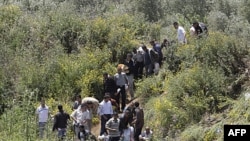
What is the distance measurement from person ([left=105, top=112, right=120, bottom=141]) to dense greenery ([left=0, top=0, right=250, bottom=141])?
1.56 metres

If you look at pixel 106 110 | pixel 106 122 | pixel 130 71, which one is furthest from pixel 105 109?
pixel 130 71

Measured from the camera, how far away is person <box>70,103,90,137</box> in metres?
14.9

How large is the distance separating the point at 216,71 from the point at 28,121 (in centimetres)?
573

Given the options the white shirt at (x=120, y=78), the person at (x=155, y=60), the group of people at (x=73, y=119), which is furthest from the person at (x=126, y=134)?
the person at (x=155, y=60)

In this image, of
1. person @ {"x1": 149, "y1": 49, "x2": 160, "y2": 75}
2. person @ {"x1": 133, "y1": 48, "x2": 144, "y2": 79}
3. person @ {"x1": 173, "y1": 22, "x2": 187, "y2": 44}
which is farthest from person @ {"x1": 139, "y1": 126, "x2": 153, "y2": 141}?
person @ {"x1": 173, "y1": 22, "x2": 187, "y2": 44}

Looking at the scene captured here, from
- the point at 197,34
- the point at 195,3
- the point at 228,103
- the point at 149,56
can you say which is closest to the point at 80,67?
the point at 149,56

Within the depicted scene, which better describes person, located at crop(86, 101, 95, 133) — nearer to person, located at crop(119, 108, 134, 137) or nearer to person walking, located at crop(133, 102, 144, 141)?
person walking, located at crop(133, 102, 144, 141)

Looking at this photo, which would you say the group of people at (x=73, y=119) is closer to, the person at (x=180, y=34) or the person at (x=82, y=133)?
the person at (x=82, y=133)

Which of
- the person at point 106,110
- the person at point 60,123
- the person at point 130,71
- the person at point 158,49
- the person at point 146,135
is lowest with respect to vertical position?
the person at point 146,135

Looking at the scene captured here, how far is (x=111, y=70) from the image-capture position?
20.0m

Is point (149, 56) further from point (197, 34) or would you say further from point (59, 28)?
point (59, 28)

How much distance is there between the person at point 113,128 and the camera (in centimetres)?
1370

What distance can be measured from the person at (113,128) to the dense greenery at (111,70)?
1563mm

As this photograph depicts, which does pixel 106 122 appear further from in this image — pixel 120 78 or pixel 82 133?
pixel 120 78
